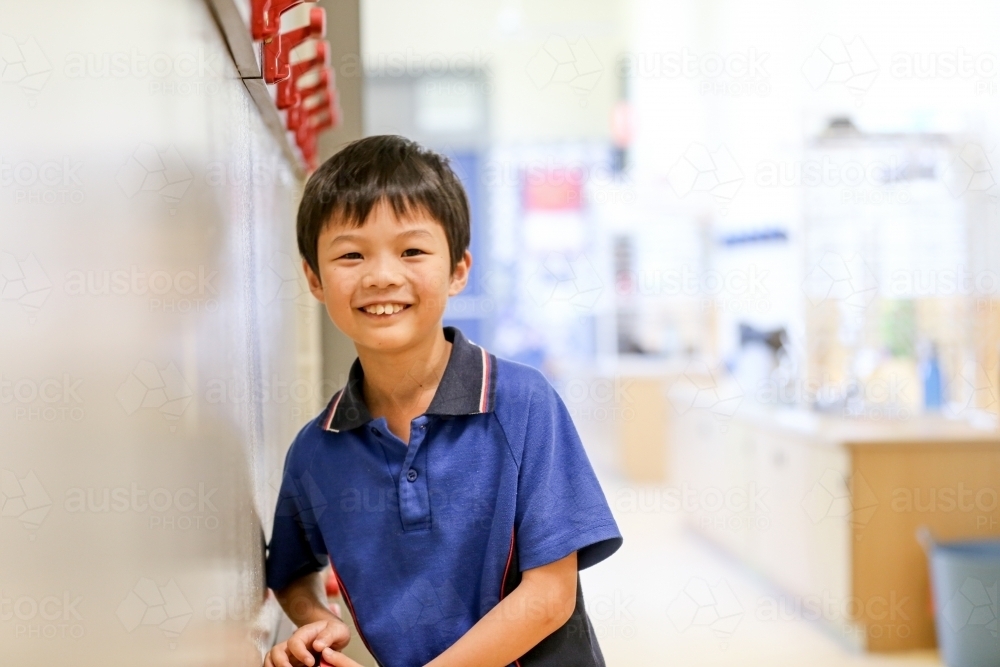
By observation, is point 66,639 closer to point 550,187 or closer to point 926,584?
point 926,584

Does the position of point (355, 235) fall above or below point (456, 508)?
above

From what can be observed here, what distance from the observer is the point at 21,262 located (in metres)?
0.36

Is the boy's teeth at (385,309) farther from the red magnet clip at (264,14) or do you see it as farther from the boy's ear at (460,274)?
the red magnet clip at (264,14)

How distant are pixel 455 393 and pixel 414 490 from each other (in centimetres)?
11

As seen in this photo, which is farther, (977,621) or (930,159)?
(930,159)

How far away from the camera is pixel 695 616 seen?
3.31 m

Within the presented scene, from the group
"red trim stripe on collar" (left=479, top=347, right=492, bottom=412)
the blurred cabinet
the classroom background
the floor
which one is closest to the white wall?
the classroom background

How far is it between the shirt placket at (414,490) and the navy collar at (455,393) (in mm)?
43

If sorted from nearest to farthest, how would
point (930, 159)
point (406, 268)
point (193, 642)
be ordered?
point (193, 642)
point (406, 268)
point (930, 159)

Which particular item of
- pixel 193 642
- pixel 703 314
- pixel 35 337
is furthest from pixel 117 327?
pixel 703 314

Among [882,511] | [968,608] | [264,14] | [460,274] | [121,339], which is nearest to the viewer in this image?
[121,339]

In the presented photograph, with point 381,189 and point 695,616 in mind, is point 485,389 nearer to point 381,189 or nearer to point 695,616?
point 381,189

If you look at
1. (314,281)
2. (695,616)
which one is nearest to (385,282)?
(314,281)

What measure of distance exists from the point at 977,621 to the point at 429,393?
2.10 m
